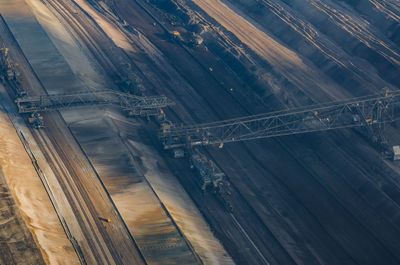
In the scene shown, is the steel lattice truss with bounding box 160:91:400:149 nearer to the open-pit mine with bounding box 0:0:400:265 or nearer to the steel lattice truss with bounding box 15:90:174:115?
the open-pit mine with bounding box 0:0:400:265

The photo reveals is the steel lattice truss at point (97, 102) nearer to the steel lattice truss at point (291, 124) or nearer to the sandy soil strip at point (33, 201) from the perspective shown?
the sandy soil strip at point (33, 201)

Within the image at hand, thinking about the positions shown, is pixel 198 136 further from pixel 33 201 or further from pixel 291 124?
pixel 33 201

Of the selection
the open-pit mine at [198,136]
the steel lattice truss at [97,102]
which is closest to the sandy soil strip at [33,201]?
the open-pit mine at [198,136]

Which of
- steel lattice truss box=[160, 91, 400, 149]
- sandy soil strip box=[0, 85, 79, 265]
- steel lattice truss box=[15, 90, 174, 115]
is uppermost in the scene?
steel lattice truss box=[160, 91, 400, 149]

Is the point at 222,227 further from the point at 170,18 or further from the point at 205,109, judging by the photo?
the point at 170,18

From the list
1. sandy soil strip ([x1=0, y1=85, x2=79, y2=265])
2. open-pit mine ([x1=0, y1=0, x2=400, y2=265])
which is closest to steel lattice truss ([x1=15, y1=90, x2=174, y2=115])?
open-pit mine ([x1=0, y1=0, x2=400, y2=265])

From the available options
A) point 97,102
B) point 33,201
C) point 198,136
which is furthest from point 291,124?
point 33,201

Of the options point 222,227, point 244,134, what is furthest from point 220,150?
point 222,227
